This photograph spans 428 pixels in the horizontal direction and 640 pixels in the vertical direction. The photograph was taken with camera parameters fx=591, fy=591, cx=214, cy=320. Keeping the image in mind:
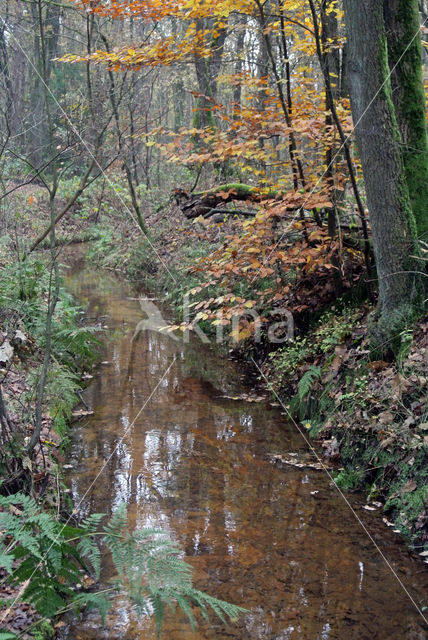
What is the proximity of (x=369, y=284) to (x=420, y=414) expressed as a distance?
237 centimetres

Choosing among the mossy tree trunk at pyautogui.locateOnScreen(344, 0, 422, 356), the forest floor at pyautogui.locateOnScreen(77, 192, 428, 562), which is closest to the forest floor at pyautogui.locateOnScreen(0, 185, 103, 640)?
the forest floor at pyautogui.locateOnScreen(77, 192, 428, 562)

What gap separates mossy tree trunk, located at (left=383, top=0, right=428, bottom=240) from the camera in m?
6.05

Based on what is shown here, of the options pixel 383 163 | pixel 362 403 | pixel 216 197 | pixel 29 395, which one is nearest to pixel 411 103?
pixel 383 163

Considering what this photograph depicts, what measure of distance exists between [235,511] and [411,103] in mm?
4386

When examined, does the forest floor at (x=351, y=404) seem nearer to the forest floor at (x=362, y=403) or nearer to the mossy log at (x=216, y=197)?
the forest floor at (x=362, y=403)

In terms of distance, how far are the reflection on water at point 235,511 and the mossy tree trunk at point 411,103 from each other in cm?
285

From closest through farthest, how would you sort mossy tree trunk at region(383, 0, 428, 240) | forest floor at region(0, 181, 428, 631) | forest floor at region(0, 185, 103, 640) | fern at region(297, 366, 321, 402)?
forest floor at region(0, 185, 103, 640) → forest floor at region(0, 181, 428, 631) → mossy tree trunk at region(383, 0, 428, 240) → fern at region(297, 366, 321, 402)

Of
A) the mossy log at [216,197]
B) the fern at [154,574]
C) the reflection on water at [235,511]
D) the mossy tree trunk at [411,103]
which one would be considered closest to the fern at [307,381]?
the reflection on water at [235,511]

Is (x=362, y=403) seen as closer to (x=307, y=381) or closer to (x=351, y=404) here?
(x=351, y=404)

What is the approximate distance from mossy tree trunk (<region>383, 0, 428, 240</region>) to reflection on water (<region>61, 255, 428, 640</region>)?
285cm

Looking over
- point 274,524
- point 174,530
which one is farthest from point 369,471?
point 174,530

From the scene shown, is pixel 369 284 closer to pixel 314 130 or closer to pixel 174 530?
pixel 314 130

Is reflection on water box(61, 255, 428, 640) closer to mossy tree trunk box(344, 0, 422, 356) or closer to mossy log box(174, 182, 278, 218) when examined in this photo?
mossy tree trunk box(344, 0, 422, 356)

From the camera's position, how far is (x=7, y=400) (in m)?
5.35
